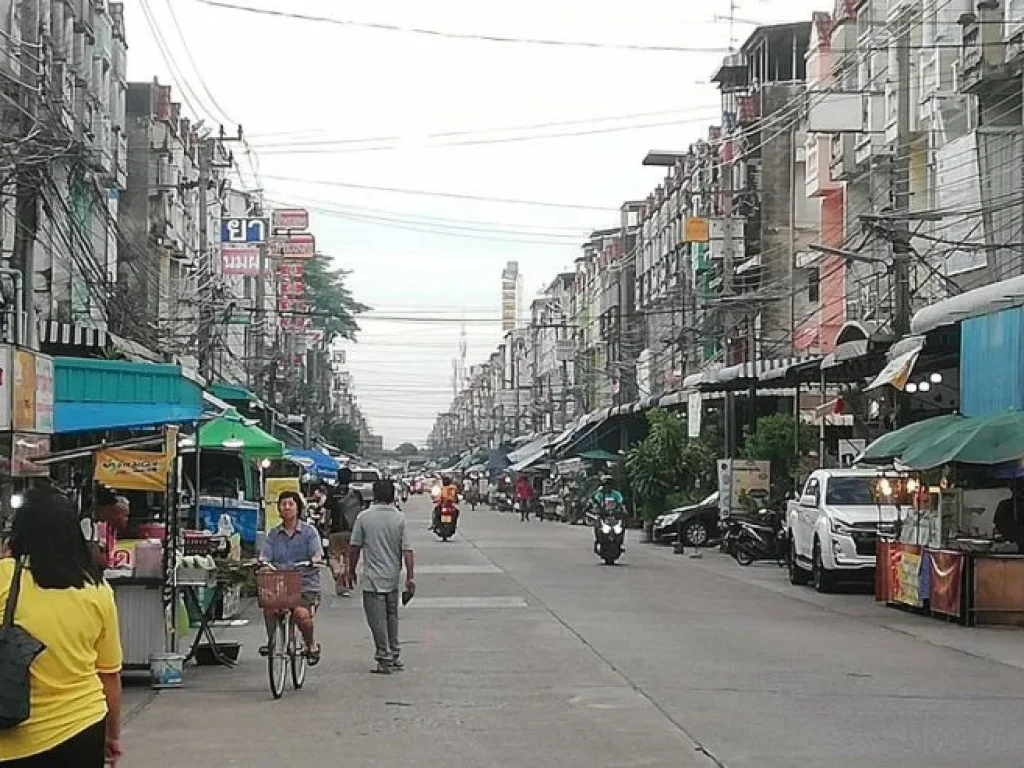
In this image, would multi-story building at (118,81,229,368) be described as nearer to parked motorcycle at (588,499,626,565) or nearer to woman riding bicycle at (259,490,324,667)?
parked motorcycle at (588,499,626,565)

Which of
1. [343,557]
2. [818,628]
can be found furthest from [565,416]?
[818,628]

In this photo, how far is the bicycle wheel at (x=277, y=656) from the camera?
13742 millimetres

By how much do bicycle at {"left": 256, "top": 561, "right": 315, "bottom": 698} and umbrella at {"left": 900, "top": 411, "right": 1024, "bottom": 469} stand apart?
9.55m

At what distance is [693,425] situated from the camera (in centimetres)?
4616

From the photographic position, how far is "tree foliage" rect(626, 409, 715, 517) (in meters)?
46.9

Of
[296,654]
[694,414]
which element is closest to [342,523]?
[296,654]

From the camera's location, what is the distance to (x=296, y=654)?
46.4 feet

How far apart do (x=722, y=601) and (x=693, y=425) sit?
2154cm

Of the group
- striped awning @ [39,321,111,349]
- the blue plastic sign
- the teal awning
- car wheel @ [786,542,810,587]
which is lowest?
car wheel @ [786,542,810,587]

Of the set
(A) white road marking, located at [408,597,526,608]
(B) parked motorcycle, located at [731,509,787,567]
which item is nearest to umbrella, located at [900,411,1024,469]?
(A) white road marking, located at [408,597,526,608]

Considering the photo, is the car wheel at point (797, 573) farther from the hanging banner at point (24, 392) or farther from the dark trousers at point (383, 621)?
the hanging banner at point (24, 392)

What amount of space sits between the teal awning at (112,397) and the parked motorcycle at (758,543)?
17655 millimetres

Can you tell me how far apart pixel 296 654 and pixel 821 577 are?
47.3ft

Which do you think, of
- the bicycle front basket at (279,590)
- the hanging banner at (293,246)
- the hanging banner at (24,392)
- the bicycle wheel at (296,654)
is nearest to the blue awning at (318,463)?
the hanging banner at (24,392)
